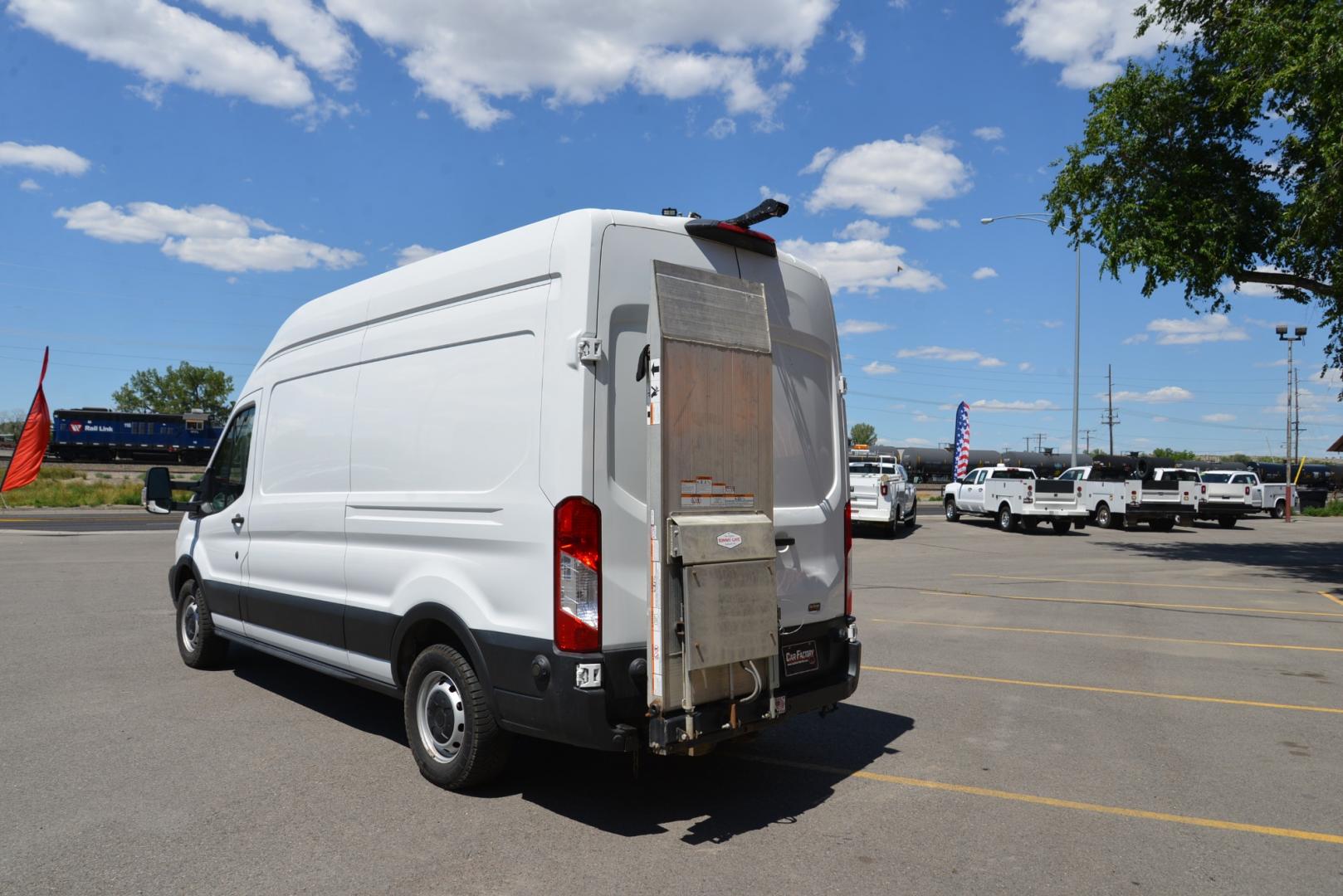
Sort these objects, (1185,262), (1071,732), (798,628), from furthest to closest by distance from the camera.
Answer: (1185,262), (1071,732), (798,628)

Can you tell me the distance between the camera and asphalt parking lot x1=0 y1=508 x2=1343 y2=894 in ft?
13.0

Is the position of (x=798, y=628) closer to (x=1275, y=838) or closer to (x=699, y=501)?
(x=699, y=501)

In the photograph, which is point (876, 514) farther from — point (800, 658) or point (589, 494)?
point (589, 494)

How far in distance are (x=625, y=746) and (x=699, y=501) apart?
3.71 ft

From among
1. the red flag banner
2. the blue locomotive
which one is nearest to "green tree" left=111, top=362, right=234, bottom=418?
the blue locomotive

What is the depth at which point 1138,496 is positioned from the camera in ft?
97.8

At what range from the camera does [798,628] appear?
5.08 m

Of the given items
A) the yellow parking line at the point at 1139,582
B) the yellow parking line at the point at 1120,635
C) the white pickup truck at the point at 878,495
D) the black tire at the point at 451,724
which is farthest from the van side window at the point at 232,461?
the white pickup truck at the point at 878,495

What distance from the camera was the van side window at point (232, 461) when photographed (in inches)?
284

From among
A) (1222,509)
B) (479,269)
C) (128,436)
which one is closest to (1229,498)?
(1222,509)

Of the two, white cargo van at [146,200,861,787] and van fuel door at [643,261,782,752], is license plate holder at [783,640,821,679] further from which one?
van fuel door at [643,261,782,752]

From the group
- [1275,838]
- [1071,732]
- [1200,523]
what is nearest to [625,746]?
[1275,838]

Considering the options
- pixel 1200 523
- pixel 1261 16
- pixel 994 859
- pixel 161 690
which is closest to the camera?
pixel 994 859

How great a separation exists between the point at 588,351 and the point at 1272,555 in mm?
22408
